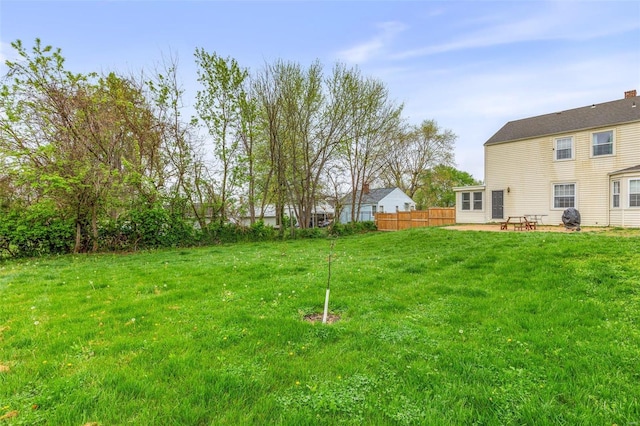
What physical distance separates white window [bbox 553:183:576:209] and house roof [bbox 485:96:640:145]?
2791mm

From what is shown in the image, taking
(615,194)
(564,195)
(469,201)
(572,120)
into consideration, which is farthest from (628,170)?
(469,201)

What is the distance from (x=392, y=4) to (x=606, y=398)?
11.9m

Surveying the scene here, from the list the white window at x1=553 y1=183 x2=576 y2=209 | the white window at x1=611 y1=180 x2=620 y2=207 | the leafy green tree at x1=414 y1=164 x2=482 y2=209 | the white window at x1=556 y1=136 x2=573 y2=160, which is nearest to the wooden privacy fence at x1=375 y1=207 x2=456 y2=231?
the white window at x1=553 y1=183 x2=576 y2=209

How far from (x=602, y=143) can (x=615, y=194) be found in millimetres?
2526

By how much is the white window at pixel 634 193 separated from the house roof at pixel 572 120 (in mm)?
2957

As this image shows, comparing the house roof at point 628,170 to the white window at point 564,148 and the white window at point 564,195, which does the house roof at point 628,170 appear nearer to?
the white window at point 564,195

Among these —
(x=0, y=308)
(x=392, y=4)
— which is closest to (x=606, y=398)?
(x=0, y=308)

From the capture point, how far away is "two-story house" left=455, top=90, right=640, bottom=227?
1314 centimetres

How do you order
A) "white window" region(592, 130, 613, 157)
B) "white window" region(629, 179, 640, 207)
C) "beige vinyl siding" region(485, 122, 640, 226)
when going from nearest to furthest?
1. "white window" region(629, 179, 640, 207)
2. "beige vinyl siding" region(485, 122, 640, 226)
3. "white window" region(592, 130, 613, 157)

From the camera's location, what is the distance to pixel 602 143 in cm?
1390

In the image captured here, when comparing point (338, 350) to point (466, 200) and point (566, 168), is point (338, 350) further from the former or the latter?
point (466, 200)

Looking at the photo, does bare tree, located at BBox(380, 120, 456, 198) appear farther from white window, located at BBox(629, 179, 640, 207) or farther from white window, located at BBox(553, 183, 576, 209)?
white window, located at BBox(629, 179, 640, 207)

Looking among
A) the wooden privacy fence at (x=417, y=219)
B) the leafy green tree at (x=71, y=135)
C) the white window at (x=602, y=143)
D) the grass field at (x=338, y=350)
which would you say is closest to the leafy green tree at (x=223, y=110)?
the leafy green tree at (x=71, y=135)

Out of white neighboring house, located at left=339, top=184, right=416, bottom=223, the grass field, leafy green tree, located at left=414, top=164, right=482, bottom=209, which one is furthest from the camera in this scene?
leafy green tree, located at left=414, top=164, right=482, bottom=209
